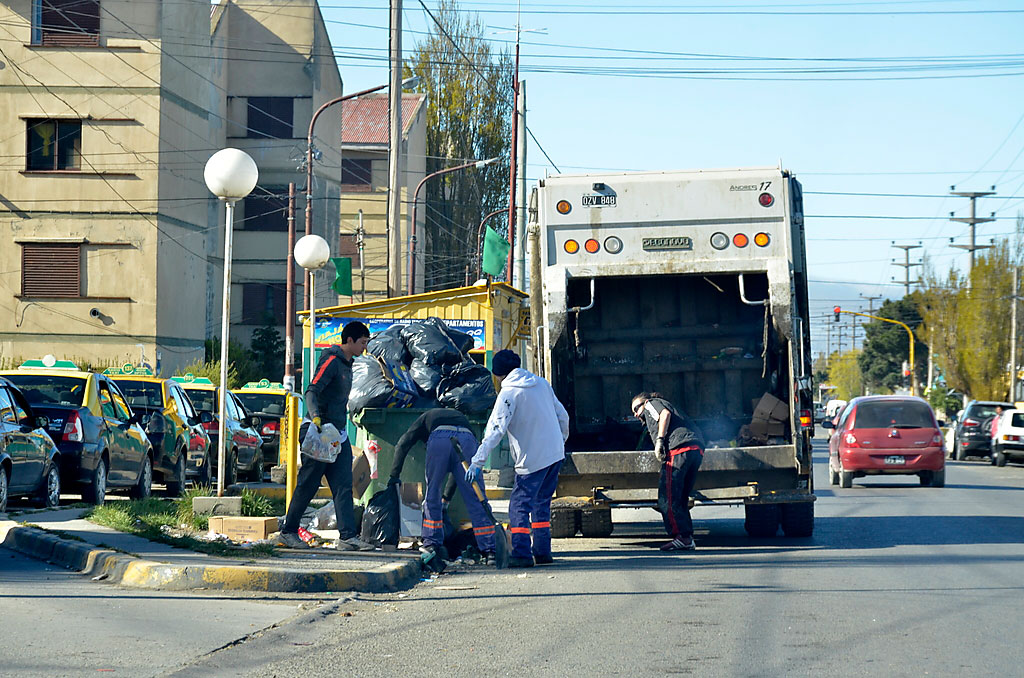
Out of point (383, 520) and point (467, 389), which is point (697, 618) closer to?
point (383, 520)

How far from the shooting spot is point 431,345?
12133mm

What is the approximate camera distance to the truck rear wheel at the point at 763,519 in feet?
44.4

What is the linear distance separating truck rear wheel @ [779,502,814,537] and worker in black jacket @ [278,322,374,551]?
447cm

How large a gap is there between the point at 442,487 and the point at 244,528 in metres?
1.76

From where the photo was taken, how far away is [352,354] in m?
11.0

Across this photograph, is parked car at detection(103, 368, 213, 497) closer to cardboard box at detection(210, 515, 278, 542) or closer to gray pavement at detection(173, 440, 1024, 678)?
cardboard box at detection(210, 515, 278, 542)

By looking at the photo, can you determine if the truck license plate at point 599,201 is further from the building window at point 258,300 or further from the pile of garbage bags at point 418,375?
the building window at point 258,300

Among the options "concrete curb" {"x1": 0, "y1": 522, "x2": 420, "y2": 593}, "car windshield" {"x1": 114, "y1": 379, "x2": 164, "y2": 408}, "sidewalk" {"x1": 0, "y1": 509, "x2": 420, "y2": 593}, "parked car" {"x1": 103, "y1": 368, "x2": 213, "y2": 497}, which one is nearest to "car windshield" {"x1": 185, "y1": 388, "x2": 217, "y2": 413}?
"parked car" {"x1": 103, "y1": 368, "x2": 213, "y2": 497}

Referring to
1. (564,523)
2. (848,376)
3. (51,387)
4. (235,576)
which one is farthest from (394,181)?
(848,376)

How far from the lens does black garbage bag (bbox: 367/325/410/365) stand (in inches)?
472

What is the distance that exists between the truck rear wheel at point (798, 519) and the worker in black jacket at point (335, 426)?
14.7 ft

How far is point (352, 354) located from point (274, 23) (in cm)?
4034

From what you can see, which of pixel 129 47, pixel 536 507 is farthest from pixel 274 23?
pixel 536 507

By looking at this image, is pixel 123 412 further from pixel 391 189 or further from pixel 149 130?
pixel 149 130
